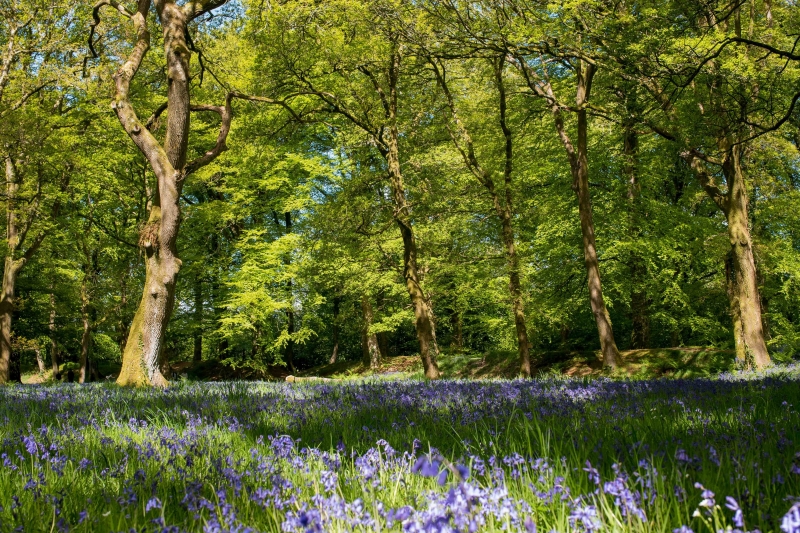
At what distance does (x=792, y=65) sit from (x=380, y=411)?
1421 centimetres

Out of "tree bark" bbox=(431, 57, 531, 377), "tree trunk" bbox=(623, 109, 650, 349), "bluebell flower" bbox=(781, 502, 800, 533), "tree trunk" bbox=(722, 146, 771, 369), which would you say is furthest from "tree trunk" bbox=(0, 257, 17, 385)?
"bluebell flower" bbox=(781, 502, 800, 533)

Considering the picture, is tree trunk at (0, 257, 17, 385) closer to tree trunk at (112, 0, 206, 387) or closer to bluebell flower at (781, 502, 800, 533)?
tree trunk at (112, 0, 206, 387)

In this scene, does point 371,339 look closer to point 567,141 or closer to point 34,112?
point 567,141

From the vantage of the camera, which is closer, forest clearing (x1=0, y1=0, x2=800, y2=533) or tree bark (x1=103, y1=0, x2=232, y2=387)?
forest clearing (x1=0, y1=0, x2=800, y2=533)

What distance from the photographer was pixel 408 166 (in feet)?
51.4

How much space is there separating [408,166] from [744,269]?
29.5 ft

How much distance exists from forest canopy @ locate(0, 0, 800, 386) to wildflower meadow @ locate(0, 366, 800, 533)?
5.49 meters

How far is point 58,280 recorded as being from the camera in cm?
2564

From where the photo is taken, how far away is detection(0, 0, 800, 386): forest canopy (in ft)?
33.8

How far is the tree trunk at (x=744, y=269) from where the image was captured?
12438mm

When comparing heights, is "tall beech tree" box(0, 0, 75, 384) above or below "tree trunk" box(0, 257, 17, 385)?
above

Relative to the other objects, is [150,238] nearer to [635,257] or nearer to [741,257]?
[741,257]

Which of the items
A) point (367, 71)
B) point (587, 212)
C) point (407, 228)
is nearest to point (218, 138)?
point (367, 71)

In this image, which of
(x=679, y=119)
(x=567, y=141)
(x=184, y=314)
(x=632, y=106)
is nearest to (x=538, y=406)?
(x=679, y=119)
